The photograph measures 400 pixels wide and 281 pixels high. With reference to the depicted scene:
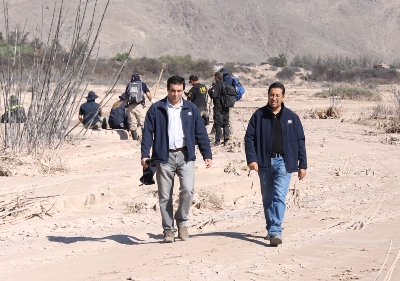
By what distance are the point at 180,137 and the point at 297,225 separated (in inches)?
75.4

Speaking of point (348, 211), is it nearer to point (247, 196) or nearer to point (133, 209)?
point (247, 196)

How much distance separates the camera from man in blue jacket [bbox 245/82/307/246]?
6.89 meters

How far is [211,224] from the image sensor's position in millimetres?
8633

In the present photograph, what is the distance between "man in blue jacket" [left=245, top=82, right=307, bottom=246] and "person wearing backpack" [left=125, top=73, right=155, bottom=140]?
7878 mm

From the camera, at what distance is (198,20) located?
93938 mm

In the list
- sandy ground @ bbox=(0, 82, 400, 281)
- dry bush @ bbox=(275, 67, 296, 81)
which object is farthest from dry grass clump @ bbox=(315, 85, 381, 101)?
dry bush @ bbox=(275, 67, 296, 81)

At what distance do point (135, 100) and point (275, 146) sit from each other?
8.19 metres

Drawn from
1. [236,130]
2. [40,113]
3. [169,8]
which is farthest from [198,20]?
[40,113]

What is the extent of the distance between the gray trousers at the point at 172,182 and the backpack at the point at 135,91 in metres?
7.61

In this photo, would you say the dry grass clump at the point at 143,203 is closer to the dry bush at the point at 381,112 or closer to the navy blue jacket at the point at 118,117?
the navy blue jacket at the point at 118,117

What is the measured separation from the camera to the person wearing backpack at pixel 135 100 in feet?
48.5

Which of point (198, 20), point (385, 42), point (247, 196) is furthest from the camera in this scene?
point (385, 42)

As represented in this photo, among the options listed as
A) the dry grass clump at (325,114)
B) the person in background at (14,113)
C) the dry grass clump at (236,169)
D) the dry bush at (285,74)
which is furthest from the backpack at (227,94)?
the dry bush at (285,74)

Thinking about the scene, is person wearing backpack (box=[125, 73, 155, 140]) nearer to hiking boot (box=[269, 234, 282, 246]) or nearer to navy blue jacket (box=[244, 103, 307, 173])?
navy blue jacket (box=[244, 103, 307, 173])
